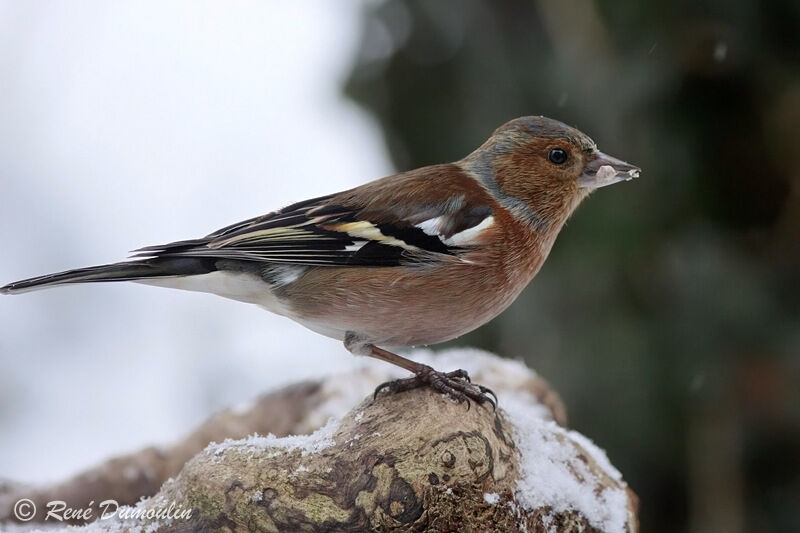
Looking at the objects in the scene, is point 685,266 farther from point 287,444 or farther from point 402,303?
point 287,444

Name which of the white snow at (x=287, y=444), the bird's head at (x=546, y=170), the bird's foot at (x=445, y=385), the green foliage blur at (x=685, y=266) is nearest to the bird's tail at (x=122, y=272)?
the white snow at (x=287, y=444)

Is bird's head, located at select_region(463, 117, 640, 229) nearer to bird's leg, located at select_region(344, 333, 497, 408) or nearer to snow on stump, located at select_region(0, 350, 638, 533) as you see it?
bird's leg, located at select_region(344, 333, 497, 408)

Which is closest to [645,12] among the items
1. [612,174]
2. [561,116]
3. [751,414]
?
[561,116]

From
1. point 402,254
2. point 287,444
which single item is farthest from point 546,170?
point 287,444

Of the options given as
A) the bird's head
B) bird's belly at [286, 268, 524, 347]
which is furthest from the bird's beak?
bird's belly at [286, 268, 524, 347]

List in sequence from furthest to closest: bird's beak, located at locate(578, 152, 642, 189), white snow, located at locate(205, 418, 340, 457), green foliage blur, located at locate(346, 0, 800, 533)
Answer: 1. green foliage blur, located at locate(346, 0, 800, 533)
2. bird's beak, located at locate(578, 152, 642, 189)
3. white snow, located at locate(205, 418, 340, 457)

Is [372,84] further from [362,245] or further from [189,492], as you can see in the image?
[189,492]
